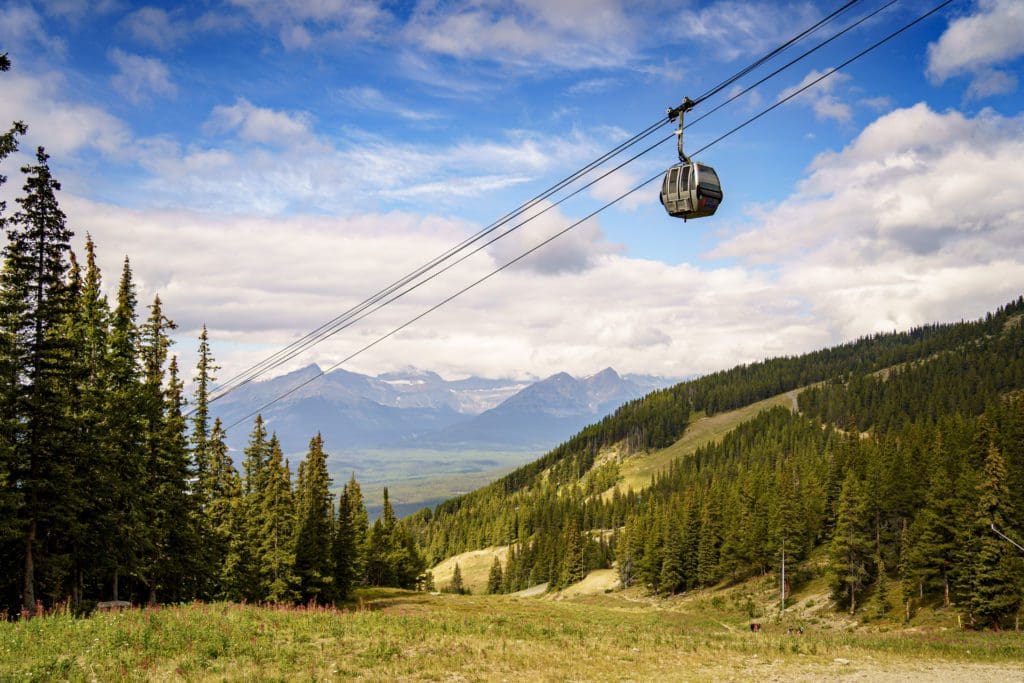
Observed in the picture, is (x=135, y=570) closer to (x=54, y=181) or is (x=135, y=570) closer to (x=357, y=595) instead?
(x=54, y=181)

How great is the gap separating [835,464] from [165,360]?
317 feet

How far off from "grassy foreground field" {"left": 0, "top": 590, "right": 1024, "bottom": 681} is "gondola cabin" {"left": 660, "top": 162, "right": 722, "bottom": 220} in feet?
40.8

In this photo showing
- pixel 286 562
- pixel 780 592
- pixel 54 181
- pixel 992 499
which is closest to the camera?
pixel 54 181

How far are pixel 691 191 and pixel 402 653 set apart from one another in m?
14.9

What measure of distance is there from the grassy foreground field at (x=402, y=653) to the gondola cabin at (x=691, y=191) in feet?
40.8

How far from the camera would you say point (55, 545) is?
2977cm

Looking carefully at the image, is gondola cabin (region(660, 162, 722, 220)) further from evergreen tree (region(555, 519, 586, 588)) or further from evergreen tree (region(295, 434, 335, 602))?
evergreen tree (region(555, 519, 586, 588))

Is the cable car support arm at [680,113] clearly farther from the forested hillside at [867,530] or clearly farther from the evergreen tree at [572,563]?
the evergreen tree at [572,563]

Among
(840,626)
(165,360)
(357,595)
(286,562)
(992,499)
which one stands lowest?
(840,626)

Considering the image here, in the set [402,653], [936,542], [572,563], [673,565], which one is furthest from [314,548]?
[572,563]

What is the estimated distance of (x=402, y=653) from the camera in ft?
59.6

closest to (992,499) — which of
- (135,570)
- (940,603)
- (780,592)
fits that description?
(940,603)

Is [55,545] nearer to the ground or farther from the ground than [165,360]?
nearer to the ground

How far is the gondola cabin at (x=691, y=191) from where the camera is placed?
643 inches
